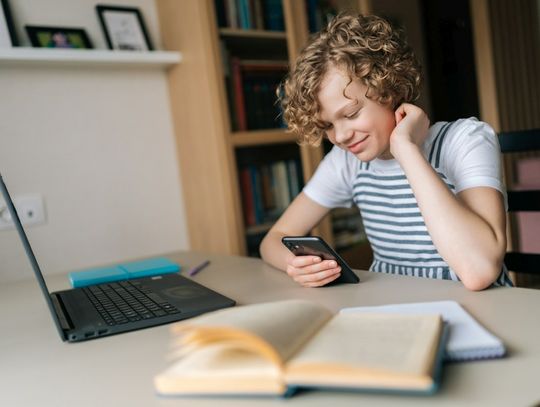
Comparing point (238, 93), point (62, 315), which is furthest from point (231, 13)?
point (62, 315)

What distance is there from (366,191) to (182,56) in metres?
1.10

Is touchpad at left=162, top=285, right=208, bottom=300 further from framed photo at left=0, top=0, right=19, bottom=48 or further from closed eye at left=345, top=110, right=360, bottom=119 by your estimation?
framed photo at left=0, top=0, right=19, bottom=48

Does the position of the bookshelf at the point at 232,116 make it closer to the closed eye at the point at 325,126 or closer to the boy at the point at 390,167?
the boy at the point at 390,167

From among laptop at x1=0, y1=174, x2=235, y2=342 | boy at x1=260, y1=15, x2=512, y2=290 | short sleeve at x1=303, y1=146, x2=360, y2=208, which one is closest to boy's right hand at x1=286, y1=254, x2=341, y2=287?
boy at x1=260, y1=15, x2=512, y2=290

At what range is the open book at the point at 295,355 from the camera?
541 millimetres

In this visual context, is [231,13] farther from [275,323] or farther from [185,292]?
[275,323]

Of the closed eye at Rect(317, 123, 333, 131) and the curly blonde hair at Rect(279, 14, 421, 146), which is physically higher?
the curly blonde hair at Rect(279, 14, 421, 146)

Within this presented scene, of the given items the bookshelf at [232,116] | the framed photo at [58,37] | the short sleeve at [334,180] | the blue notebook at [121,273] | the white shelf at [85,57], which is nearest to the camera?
the blue notebook at [121,273]

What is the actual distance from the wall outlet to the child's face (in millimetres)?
1188

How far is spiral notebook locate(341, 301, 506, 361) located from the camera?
632 millimetres

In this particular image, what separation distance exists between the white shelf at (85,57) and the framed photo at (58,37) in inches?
2.7

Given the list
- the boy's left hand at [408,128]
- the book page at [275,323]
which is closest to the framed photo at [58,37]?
the boy's left hand at [408,128]

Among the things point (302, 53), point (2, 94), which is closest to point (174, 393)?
point (302, 53)

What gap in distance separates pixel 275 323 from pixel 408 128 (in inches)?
25.5
